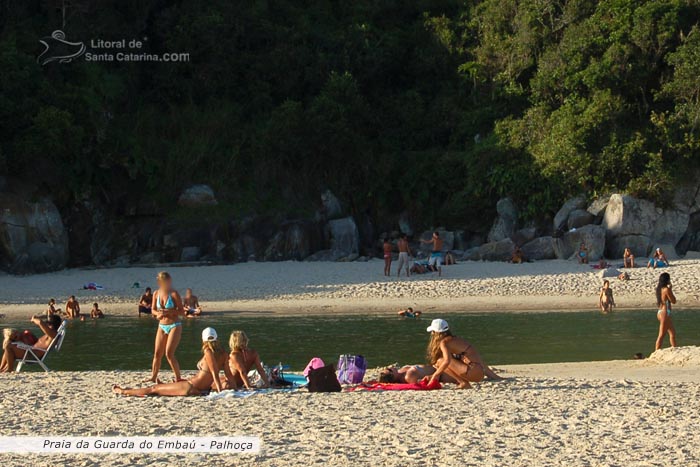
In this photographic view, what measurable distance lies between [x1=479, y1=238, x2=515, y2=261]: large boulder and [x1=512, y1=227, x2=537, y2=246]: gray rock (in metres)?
0.69

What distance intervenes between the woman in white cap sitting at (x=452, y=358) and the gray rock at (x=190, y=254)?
1747 cm

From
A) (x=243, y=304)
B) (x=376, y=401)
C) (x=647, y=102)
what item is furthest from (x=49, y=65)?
(x=376, y=401)

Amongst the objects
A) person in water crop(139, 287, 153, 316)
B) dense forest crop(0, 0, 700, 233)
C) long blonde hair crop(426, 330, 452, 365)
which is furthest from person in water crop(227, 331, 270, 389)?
dense forest crop(0, 0, 700, 233)

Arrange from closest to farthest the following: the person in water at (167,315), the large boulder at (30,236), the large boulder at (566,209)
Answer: the person in water at (167,315), the large boulder at (30,236), the large boulder at (566,209)

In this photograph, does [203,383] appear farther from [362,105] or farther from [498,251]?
[362,105]

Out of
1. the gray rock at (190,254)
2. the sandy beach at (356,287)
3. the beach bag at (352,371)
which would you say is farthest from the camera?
the gray rock at (190,254)

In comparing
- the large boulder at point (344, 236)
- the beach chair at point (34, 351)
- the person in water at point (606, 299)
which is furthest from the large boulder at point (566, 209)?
the beach chair at point (34, 351)

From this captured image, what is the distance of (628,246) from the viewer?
25281 mm

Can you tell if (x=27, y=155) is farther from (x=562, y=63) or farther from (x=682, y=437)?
(x=682, y=437)

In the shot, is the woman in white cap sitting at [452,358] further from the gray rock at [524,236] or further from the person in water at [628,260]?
the gray rock at [524,236]

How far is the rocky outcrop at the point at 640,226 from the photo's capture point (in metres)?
25.4

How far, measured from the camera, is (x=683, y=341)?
1475cm

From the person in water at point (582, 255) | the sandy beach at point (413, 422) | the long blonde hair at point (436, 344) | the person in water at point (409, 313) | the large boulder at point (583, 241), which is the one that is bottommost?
the sandy beach at point (413, 422)

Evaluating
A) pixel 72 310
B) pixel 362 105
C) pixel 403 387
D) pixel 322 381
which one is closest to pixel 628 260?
pixel 362 105
